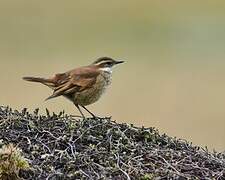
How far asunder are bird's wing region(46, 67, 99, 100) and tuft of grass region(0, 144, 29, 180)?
2821mm

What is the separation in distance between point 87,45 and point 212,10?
30.2 feet

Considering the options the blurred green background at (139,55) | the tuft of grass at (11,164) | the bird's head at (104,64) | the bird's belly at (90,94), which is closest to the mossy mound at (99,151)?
the tuft of grass at (11,164)

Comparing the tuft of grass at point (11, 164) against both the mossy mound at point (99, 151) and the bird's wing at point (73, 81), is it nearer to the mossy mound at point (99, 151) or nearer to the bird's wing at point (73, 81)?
the mossy mound at point (99, 151)

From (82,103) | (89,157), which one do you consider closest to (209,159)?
(89,157)

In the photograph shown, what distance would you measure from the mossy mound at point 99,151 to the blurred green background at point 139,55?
20.2 ft

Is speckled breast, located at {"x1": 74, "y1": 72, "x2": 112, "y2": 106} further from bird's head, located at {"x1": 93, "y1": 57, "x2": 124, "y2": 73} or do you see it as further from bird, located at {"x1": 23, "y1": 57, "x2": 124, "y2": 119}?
bird's head, located at {"x1": 93, "y1": 57, "x2": 124, "y2": 73}

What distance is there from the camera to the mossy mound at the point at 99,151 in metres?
6.89

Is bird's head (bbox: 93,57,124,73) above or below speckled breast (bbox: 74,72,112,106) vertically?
above

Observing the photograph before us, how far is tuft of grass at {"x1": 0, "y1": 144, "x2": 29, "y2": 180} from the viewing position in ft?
22.0

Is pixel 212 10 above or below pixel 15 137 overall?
above

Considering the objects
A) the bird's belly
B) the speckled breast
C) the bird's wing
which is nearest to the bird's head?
the speckled breast

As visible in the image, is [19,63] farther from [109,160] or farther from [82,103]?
[109,160]

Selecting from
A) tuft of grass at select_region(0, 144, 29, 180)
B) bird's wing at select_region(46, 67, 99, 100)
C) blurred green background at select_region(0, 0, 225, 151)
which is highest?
blurred green background at select_region(0, 0, 225, 151)

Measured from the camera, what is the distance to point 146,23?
31.1m
